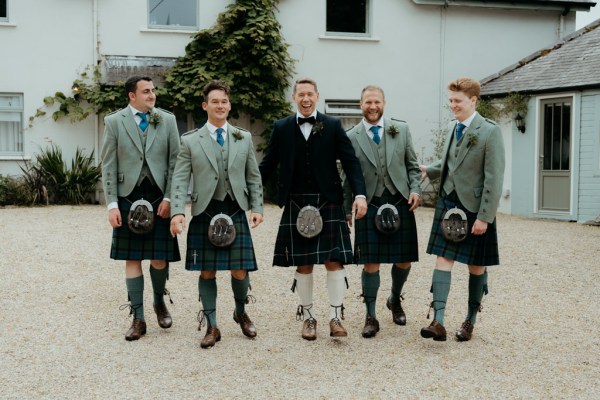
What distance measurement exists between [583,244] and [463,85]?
6398mm

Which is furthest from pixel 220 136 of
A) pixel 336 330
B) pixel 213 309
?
pixel 336 330

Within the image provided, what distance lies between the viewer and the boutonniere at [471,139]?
4.88 metres

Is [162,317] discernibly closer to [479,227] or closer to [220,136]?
[220,136]

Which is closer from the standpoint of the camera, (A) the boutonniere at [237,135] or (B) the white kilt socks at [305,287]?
(A) the boutonniere at [237,135]

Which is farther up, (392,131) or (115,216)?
(392,131)

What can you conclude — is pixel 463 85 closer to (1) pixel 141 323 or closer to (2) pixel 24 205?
(1) pixel 141 323

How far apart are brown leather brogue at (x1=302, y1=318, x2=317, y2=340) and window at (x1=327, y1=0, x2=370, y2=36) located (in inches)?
506

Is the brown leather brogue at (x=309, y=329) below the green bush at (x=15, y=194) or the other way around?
below

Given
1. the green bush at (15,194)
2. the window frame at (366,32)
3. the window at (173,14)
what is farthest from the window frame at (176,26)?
the green bush at (15,194)

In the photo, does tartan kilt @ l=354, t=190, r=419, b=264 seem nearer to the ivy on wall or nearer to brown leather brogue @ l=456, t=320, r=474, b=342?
brown leather brogue @ l=456, t=320, r=474, b=342

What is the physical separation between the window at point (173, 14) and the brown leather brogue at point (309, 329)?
12.4 metres

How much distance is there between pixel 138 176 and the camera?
16.6 feet

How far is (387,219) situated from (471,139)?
0.83m

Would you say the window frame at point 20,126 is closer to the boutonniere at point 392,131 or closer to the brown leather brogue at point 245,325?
the brown leather brogue at point 245,325
